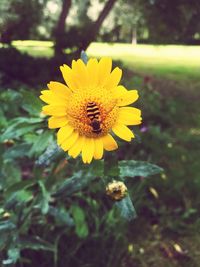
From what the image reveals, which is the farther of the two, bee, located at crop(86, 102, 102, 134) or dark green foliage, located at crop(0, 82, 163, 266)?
dark green foliage, located at crop(0, 82, 163, 266)

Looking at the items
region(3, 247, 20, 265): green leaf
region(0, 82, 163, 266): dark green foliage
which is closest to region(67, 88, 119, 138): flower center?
region(0, 82, 163, 266): dark green foliage

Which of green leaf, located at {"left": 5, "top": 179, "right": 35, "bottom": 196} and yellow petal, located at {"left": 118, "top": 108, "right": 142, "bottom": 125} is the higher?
yellow petal, located at {"left": 118, "top": 108, "right": 142, "bottom": 125}

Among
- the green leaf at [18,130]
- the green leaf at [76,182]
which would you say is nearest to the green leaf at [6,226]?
the green leaf at [76,182]

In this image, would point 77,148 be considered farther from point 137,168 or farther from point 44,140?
point 44,140

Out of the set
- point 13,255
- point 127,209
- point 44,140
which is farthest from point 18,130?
point 127,209

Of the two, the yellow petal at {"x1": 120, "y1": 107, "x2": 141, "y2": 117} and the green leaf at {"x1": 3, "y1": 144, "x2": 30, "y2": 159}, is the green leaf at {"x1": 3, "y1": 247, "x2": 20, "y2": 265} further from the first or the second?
the yellow petal at {"x1": 120, "y1": 107, "x2": 141, "y2": 117}

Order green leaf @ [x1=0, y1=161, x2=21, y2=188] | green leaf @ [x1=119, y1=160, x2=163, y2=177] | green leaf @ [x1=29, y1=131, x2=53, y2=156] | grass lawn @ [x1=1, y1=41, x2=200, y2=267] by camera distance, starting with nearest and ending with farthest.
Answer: green leaf @ [x1=119, y1=160, x2=163, y2=177] < green leaf @ [x1=29, y1=131, x2=53, y2=156] < green leaf @ [x1=0, y1=161, x2=21, y2=188] < grass lawn @ [x1=1, y1=41, x2=200, y2=267]

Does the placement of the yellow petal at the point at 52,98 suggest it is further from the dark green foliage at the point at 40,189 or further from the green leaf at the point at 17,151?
the green leaf at the point at 17,151
